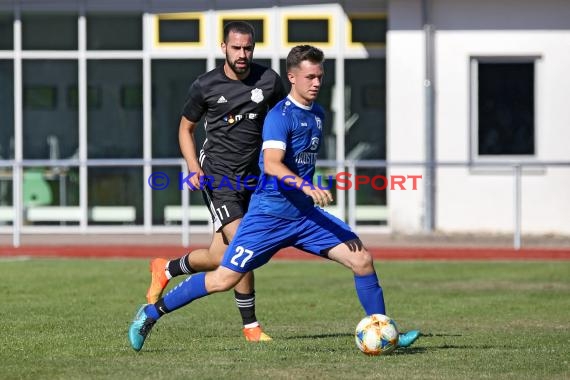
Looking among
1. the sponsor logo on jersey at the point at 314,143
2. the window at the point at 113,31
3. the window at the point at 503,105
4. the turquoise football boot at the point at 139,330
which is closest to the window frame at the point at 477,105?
the window at the point at 503,105

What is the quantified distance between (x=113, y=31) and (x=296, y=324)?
1366cm

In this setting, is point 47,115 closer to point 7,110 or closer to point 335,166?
point 7,110

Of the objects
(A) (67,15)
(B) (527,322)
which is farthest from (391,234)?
(B) (527,322)

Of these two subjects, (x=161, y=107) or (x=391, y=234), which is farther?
(x=161, y=107)

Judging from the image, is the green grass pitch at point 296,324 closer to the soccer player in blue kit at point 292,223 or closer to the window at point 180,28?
the soccer player in blue kit at point 292,223

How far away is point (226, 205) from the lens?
9859 millimetres

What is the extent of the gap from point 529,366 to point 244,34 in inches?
122

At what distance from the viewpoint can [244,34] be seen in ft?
31.2

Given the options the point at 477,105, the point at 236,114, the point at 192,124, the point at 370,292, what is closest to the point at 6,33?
the point at 477,105

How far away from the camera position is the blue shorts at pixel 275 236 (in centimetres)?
882

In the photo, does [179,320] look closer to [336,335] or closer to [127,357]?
[336,335]

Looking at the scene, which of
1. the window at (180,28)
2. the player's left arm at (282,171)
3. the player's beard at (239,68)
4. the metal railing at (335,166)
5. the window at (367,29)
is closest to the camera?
the player's left arm at (282,171)

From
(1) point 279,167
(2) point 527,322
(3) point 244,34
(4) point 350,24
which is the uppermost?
(4) point 350,24

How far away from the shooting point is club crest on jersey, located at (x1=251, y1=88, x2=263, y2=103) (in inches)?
388
